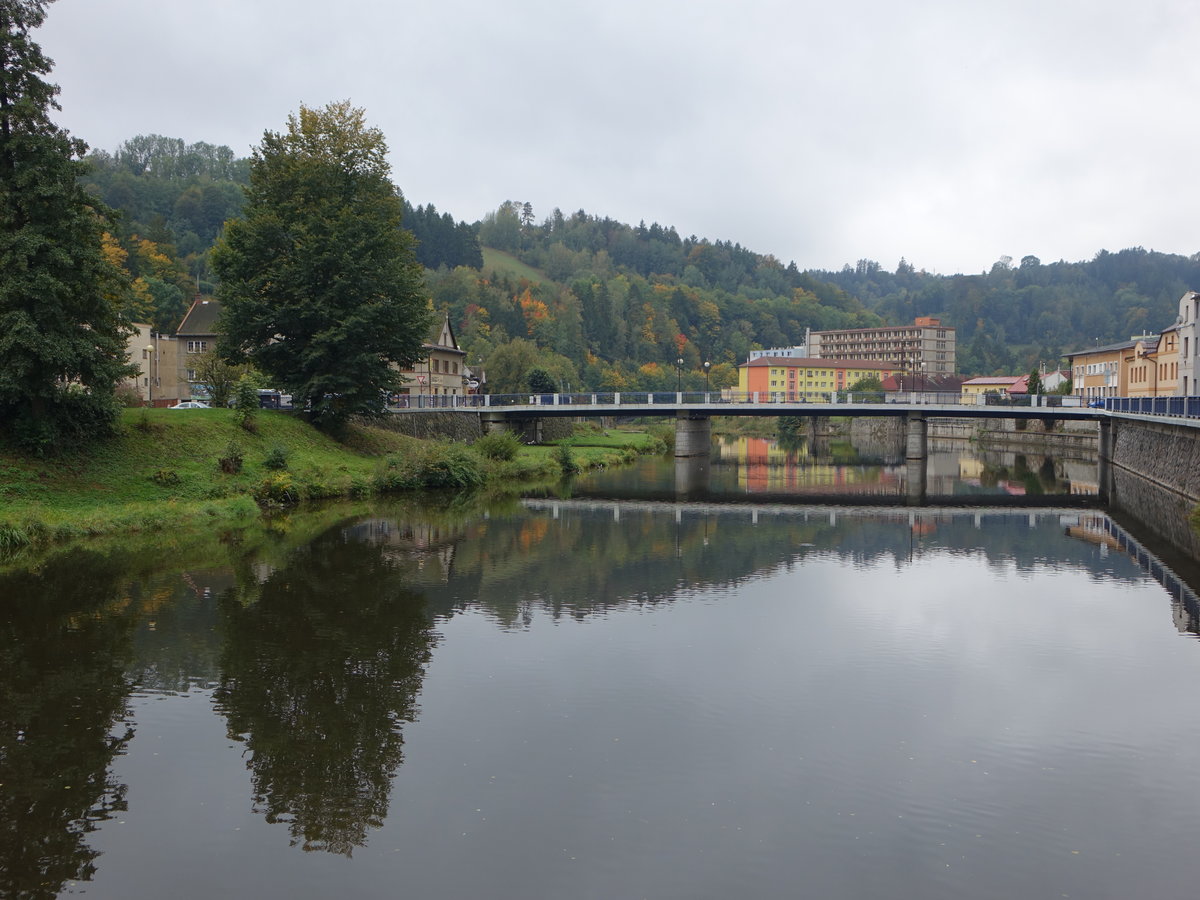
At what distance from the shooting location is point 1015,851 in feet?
38.6

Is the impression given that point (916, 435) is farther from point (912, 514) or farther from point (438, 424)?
point (438, 424)

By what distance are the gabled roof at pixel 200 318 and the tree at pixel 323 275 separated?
33733mm

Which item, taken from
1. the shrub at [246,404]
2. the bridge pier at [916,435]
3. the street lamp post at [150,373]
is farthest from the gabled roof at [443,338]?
the bridge pier at [916,435]

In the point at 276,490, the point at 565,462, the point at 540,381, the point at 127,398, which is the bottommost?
the point at 565,462

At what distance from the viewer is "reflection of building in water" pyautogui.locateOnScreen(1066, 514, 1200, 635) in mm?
24078

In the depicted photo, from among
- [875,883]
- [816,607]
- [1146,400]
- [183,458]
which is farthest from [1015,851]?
[1146,400]

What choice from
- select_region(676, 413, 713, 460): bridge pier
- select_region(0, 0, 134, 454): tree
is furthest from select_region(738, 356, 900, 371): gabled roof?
select_region(0, 0, 134, 454): tree

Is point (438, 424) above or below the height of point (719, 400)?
below

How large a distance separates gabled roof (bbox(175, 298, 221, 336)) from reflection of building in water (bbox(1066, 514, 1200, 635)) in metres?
69.7

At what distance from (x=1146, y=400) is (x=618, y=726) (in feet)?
167

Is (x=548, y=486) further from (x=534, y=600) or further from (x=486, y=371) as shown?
(x=486, y=371)

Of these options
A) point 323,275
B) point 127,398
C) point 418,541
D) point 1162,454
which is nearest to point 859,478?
point 1162,454

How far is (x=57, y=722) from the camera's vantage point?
51.8ft

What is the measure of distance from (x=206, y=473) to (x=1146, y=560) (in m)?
35.6
